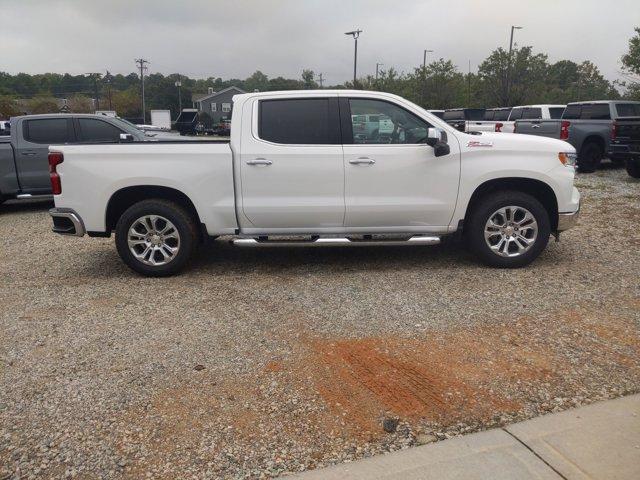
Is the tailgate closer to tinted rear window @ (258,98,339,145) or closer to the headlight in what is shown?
the headlight

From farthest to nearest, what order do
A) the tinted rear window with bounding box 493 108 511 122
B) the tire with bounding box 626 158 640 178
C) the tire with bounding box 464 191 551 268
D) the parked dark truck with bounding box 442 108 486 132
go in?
1. the parked dark truck with bounding box 442 108 486 132
2. the tinted rear window with bounding box 493 108 511 122
3. the tire with bounding box 626 158 640 178
4. the tire with bounding box 464 191 551 268

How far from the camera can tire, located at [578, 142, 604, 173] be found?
13.9 metres

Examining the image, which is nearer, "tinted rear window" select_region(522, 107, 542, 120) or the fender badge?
the fender badge

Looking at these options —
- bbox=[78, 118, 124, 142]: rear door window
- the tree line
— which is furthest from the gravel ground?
the tree line

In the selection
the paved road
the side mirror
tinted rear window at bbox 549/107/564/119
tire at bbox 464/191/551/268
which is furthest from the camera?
tinted rear window at bbox 549/107/564/119

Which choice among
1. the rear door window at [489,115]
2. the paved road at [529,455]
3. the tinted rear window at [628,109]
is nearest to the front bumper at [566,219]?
the paved road at [529,455]

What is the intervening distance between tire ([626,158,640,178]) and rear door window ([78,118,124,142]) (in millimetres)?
10904

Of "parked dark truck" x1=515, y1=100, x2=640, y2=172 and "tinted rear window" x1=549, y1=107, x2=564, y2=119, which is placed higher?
"tinted rear window" x1=549, y1=107, x2=564, y2=119

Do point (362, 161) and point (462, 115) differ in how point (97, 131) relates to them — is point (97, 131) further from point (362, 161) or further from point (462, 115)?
point (462, 115)

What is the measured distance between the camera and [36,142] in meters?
10.1

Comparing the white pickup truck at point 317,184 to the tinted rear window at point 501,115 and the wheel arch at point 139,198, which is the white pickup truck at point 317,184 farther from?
the tinted rear window at point 501,115

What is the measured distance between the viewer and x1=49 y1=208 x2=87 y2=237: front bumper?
570 cm

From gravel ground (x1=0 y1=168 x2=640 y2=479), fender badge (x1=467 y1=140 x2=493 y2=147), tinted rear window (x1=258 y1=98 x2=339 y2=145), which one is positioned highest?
tinted rear window (x1=258 y1=98 x2=339 y2=145)

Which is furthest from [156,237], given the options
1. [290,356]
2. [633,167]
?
[633,167]
